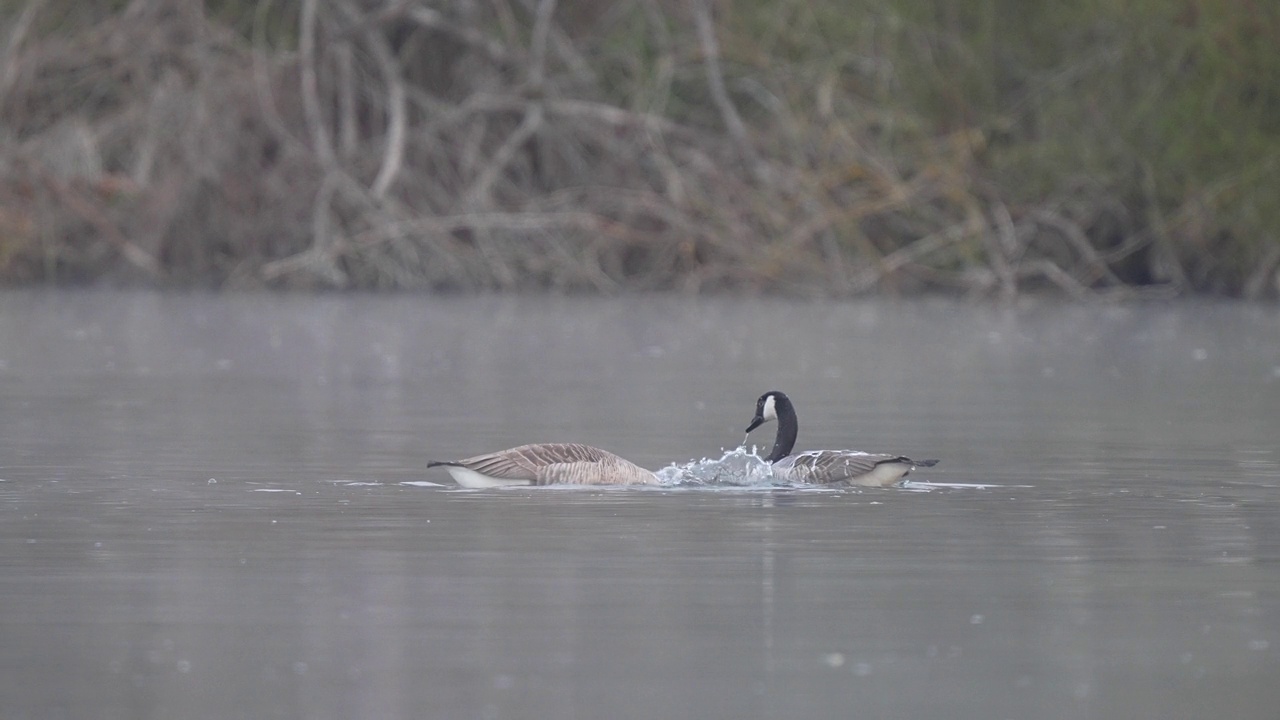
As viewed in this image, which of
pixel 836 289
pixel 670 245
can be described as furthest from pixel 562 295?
pixel 836 289

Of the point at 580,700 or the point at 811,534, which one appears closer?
the point at 580,700

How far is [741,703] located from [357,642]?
1338mm

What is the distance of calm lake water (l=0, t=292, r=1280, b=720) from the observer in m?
6.67

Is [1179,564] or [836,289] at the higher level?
[836,289]

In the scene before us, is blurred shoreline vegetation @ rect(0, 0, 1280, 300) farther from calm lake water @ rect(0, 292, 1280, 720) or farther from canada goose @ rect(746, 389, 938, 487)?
canada goose @ rect(746, 389, 938, 487)

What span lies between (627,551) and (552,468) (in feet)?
7.27

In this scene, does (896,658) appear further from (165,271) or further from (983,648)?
(165,271)

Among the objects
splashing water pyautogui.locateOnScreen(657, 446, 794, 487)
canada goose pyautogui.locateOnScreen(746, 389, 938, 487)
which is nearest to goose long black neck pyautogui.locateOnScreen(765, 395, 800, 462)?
splashing water pyautogui.locateOnScreen(657, 446, 794, 487)

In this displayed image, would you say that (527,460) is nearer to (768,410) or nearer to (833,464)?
(833,464)

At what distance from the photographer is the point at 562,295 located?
34.3 meters

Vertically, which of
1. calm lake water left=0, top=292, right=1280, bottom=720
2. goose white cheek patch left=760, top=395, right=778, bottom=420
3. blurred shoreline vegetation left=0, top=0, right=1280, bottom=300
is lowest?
calm lake water left=0, top=292, right=1280, bottom=720

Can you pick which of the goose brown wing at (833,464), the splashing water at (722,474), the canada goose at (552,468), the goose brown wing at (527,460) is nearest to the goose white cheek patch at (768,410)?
the splashing water at (722,474)

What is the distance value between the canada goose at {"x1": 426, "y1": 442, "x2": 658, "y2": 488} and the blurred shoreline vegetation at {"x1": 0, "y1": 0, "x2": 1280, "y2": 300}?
1979cm

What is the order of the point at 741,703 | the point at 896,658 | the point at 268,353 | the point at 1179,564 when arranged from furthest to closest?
the point at 268,353 < the point at 1179,564 < the point at 896,658 < the point at 741,703
